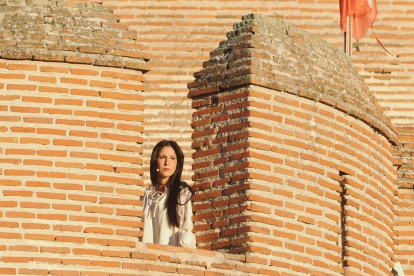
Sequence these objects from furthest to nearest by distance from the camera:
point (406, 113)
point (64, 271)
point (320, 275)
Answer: point (406, 113) → point (320, 275) → point (64, 271)

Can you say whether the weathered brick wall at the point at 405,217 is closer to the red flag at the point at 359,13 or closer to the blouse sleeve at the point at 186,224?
the red flag at the point at 359,13

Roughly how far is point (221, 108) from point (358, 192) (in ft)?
5.41

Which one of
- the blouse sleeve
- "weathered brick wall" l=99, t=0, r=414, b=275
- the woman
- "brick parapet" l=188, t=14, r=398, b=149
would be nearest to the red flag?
"weathered brick wall" l=99, t=0, r=414, b=275

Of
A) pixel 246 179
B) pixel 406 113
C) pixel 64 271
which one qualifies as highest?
pixel 406 113

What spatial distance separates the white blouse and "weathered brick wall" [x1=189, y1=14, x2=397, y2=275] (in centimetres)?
27

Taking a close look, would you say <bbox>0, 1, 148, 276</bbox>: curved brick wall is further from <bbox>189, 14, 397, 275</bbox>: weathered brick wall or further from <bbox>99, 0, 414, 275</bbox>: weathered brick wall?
<bbox>99, 0, 414, 275</bbox>: weathered brick wall

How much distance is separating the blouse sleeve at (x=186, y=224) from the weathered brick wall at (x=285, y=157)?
0.23 m

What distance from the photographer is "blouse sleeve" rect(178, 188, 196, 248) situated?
16453 mm

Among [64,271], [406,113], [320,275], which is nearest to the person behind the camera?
[64,271]

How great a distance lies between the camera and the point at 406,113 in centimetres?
2239

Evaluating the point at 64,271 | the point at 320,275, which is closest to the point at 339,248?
the point at 320,275

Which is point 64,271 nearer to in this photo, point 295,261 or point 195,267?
point 195,267

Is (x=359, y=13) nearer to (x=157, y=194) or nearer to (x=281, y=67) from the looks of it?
(x=281, y=67)

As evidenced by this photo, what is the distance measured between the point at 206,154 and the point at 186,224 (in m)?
0.78
